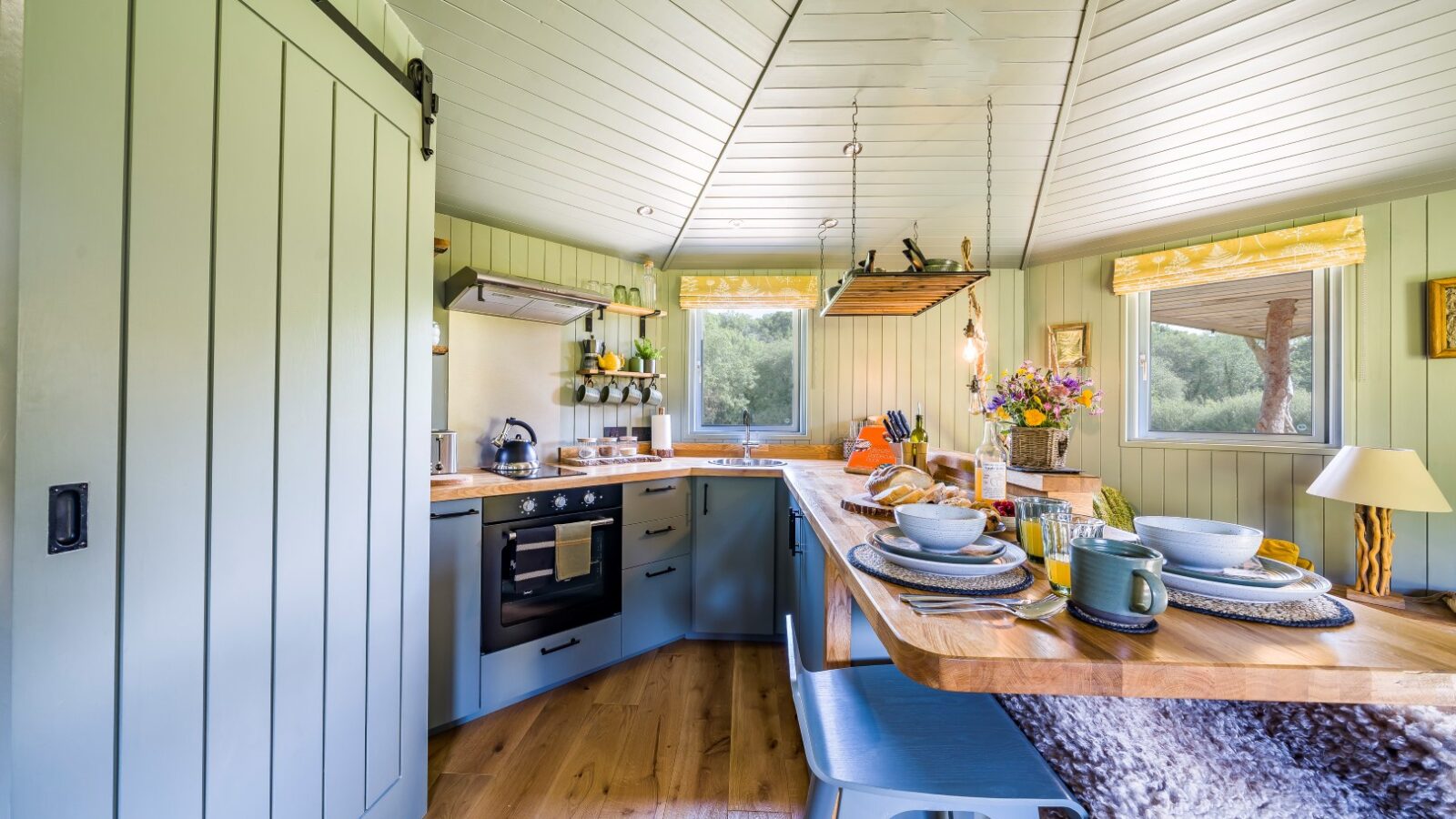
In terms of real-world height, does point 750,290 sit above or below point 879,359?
above

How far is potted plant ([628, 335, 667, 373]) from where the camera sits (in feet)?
9.71

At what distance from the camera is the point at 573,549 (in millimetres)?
2055

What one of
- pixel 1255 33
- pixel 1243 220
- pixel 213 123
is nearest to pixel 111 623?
pixel 213 123

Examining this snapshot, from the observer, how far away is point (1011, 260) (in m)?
3.09

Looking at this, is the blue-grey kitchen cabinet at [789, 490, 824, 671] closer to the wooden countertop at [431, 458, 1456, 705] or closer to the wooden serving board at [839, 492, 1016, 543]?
the wooden serving board at [839, 492, 1016, 543]

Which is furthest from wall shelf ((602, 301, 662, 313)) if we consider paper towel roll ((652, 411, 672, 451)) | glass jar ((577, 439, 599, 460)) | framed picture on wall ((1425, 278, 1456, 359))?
framed picture on wall ((1425, 278, 1456, 359))

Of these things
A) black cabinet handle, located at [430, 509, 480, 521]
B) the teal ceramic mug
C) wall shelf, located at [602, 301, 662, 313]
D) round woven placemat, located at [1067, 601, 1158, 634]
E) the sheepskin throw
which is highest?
wall shelf, located at [602, 301, 662, 313]

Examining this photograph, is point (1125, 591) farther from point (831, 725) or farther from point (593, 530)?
point (593, 530)

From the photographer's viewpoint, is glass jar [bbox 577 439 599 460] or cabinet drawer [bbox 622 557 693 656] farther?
glass jar [bbox 577 439 599 460]

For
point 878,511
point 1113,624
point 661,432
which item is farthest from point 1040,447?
point 661,432

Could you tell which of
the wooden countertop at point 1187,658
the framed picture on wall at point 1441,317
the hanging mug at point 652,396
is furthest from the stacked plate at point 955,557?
the framed picture on wall at point 1441,317

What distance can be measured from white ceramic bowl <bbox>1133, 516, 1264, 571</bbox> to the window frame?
2.44m

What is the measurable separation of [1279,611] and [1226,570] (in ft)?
0.44

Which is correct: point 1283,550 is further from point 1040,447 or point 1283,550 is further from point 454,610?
point 454,610
